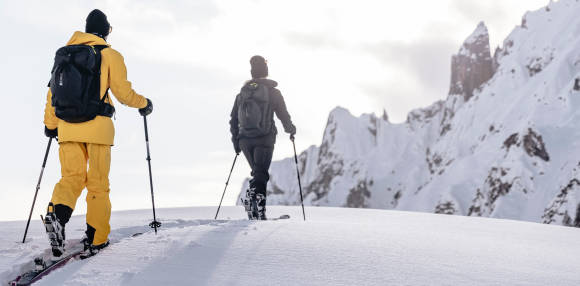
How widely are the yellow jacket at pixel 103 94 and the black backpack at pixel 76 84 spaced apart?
7 cm

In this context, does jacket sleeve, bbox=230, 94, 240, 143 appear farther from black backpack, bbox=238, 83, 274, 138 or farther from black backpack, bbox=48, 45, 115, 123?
black backpack, bbox=48, 45, 115, 123

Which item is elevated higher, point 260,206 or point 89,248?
point 89,248

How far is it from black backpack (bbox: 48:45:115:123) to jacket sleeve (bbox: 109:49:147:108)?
0.51 feet

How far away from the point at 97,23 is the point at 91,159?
1420mm

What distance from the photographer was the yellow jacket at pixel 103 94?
5156 mm

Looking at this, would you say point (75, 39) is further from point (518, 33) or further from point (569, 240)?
point (518, 33)

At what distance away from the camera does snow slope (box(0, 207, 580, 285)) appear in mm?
3822

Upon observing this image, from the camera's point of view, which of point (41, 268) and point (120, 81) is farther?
point (120, 81)

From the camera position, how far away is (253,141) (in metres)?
8.25

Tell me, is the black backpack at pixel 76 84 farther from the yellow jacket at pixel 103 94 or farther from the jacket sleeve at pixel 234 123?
the jacket sleeve at pixel 234 123

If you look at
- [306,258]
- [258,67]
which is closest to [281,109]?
[258,67]

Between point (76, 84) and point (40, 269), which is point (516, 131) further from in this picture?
point (40, 269)

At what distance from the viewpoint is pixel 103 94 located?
526cm

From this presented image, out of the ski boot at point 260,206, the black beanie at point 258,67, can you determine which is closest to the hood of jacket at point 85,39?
the black beanie at point 258,67
